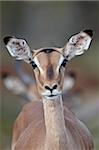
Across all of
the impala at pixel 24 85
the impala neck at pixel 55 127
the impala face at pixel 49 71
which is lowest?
the impala at pixel 24 85

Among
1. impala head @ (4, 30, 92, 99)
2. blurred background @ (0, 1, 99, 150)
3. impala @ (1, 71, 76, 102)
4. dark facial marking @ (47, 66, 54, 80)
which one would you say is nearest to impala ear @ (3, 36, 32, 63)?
impala head @ (4, 30, 92, 99)

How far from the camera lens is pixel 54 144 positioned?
121 inches

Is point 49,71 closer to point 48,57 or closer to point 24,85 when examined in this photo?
point 48,57

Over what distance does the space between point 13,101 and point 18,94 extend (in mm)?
312

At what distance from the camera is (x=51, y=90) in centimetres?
282

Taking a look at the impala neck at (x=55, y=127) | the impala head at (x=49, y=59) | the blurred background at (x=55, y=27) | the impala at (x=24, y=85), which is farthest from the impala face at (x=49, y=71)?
the blurred background at (x=55, y=27)

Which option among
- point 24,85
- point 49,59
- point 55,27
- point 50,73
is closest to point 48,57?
point 49,59

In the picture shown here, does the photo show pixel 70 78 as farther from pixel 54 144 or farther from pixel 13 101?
pixel 54 144

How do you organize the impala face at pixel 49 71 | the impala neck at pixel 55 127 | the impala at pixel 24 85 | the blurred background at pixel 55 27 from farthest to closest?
the blurred background at pixel 55 27 < the impala at pixel 24 85 < the impala neck at pixel 55 127 < the impala face at pixel 49 71

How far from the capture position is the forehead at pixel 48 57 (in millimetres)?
2901

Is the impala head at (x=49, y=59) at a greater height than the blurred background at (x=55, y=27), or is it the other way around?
the impala head at (x=49, y=59)

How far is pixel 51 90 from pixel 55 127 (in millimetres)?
286

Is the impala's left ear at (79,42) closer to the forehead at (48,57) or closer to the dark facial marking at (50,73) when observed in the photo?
the forehead at (48,57)

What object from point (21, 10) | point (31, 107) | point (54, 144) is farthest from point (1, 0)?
point (54, 144)
